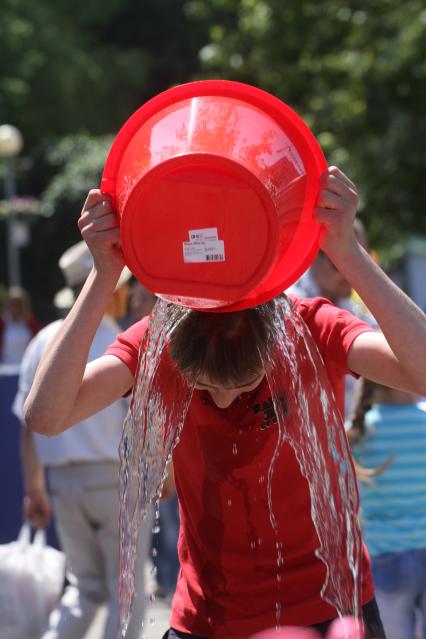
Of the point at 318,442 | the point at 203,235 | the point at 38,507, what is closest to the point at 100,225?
the point at 203,235

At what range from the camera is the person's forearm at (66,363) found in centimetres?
261

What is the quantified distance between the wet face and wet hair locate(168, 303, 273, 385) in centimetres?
1

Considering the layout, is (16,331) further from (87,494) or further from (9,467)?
(87,494)

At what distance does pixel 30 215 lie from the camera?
2852cm

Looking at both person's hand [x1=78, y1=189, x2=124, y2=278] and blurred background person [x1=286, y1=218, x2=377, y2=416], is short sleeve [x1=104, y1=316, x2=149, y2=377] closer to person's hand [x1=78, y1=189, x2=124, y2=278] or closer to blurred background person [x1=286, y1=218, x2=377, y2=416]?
person's hand [x1=78, y1=189, x2=124, y2=278]

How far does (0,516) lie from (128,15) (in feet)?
108

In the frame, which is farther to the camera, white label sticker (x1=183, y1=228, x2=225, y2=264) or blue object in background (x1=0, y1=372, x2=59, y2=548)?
blue object in background (x1=0, y1=372, x2=59, y2=548)

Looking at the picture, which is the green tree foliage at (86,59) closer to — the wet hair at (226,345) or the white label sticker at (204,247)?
the wet hair at (226,345)

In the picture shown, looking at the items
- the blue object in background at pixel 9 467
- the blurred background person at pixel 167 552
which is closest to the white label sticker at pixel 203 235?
the blurred background person at pixel 167 552

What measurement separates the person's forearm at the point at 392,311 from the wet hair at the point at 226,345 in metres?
0.22

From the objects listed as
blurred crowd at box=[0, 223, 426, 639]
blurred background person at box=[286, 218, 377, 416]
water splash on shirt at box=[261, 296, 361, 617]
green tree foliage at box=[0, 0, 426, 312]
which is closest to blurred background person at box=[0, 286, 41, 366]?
green tree foliage at box=[0, 0, 426, 312]

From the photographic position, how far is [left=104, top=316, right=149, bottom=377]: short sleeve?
8.95 ft

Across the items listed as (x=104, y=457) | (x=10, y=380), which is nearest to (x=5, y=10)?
(x=10, y=380)

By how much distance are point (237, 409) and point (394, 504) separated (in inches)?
78.5
